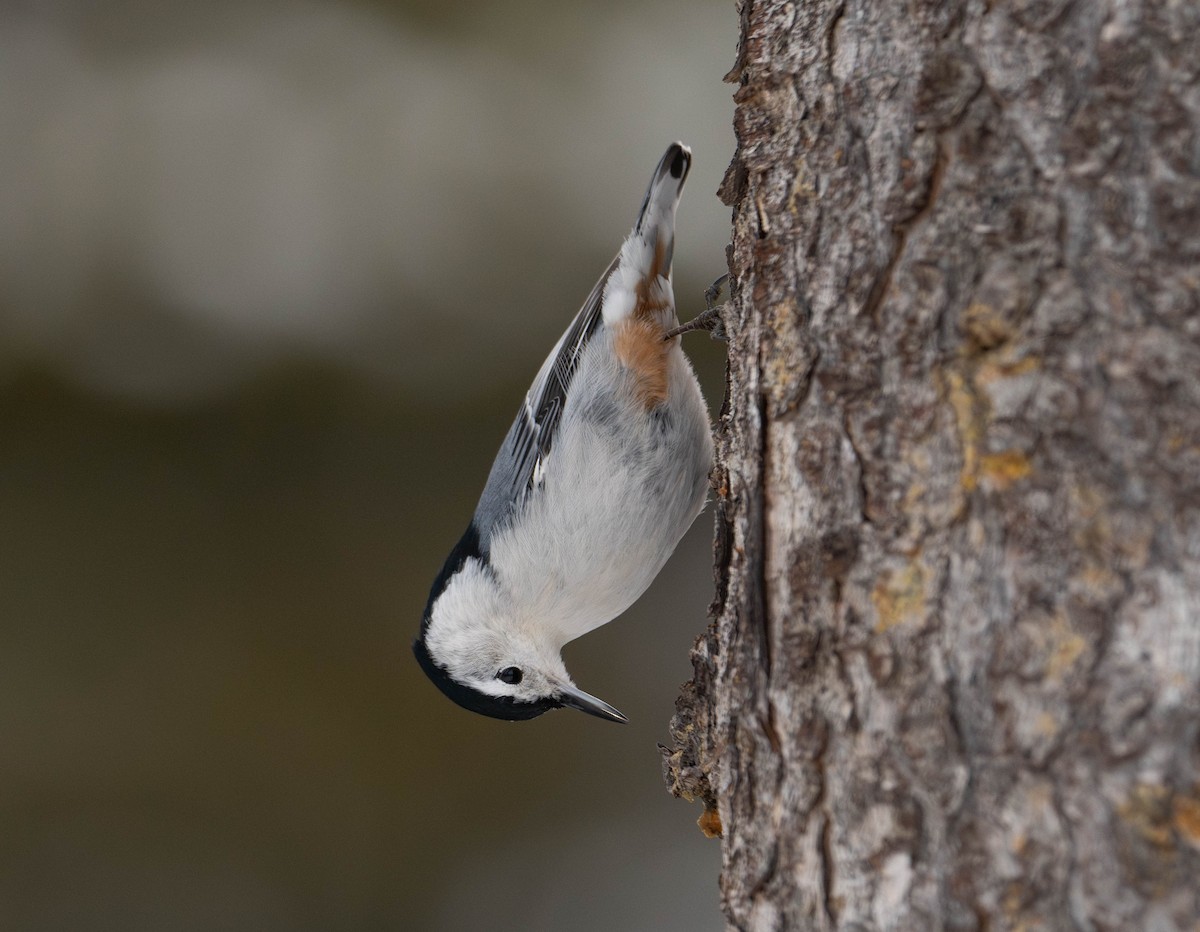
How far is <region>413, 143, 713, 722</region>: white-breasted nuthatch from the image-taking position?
1.86 m

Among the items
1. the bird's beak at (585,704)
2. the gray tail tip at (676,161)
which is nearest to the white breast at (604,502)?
the bird's beak at (585,704)

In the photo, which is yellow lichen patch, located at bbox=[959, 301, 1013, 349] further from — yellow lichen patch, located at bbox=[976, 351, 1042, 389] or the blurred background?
the blurred background

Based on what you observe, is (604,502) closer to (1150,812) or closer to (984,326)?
(984,326)

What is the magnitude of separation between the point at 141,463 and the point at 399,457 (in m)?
0.78

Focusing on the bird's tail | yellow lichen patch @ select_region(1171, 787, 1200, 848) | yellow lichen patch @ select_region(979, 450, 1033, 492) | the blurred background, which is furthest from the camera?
the blurred background

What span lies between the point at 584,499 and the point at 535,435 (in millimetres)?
269

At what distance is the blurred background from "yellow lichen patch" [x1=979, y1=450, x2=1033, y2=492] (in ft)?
6.50

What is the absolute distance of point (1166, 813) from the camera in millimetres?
671

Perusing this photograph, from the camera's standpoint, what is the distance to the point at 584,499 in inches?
73.7

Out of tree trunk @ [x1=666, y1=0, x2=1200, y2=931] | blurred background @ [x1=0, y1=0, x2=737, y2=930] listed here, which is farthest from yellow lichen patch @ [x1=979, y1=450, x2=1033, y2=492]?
blurred background @ [x1=0, y1=0, x2=737, y2=930]

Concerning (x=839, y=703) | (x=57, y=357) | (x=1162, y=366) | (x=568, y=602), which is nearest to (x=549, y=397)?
(x=568, y=602)

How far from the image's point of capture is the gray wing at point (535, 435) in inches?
79.7

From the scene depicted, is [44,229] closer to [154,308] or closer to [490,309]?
[154,308]

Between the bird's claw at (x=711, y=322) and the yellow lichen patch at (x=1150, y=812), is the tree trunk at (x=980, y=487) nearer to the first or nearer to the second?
the yellow lichen patch at (x=1150, y=812)
